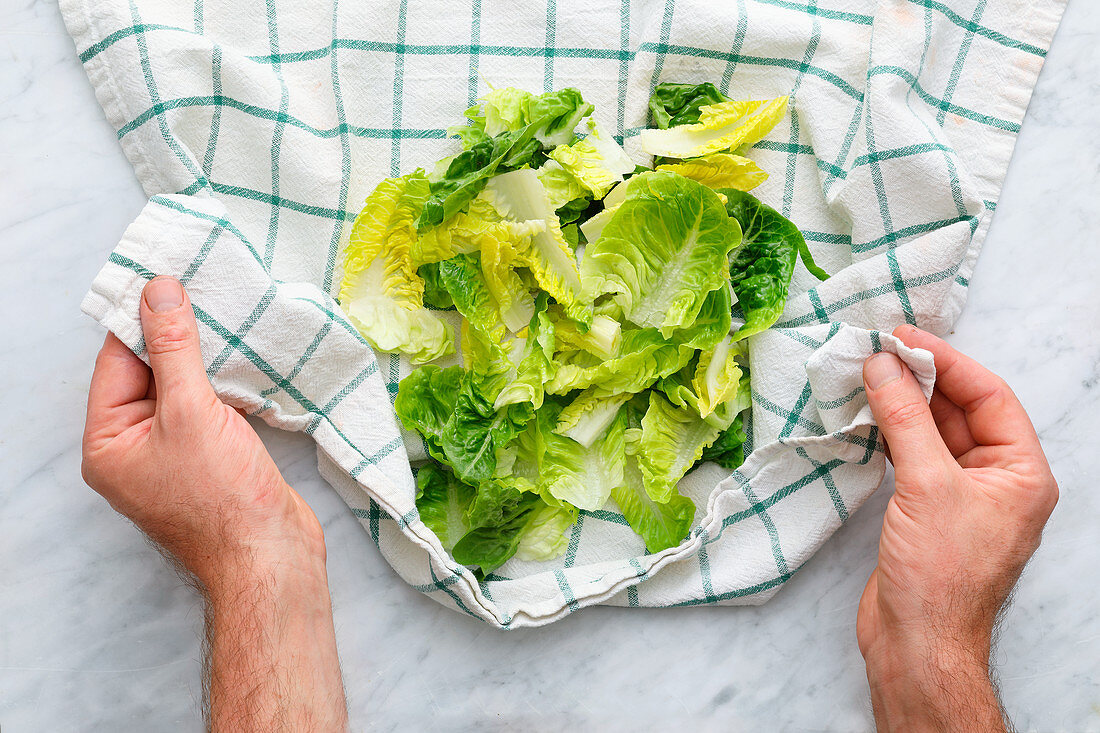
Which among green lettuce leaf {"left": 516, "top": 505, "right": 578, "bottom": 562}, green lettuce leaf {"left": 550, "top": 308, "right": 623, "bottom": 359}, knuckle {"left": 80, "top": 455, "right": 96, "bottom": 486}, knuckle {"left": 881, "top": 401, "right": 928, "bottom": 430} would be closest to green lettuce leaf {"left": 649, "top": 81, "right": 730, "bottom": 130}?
green lettuce leaf {"left": 550, "top": 308, "right": 623, "bottom": 359}

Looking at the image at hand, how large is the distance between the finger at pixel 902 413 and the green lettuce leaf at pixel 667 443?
0.85ft

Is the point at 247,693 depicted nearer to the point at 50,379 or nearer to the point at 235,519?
the point at 235,519

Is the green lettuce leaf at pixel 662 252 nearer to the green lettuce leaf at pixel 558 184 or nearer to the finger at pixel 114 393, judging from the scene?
the green lettuce leaf at pixel 558 184

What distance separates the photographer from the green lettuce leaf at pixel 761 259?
1.19 m

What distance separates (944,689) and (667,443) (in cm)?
52

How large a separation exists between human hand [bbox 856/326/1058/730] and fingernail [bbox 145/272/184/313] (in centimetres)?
99

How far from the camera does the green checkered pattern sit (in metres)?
1.17

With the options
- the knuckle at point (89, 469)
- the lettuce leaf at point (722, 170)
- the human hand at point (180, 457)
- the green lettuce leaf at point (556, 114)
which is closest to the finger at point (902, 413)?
the lettuce leaf at point (722, 170)

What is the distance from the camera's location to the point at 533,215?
3.89ft

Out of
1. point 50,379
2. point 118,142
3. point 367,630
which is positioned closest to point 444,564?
point 367,630

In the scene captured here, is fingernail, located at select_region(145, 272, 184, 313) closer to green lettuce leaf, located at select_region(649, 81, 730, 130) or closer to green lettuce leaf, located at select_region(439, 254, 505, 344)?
green lettuce leaf, located at select_region(439, 254, 505, 344)

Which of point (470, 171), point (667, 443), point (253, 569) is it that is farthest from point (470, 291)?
point (253, 569)

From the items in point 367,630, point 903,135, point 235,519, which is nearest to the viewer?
point 235,519

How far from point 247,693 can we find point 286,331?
52 cm
